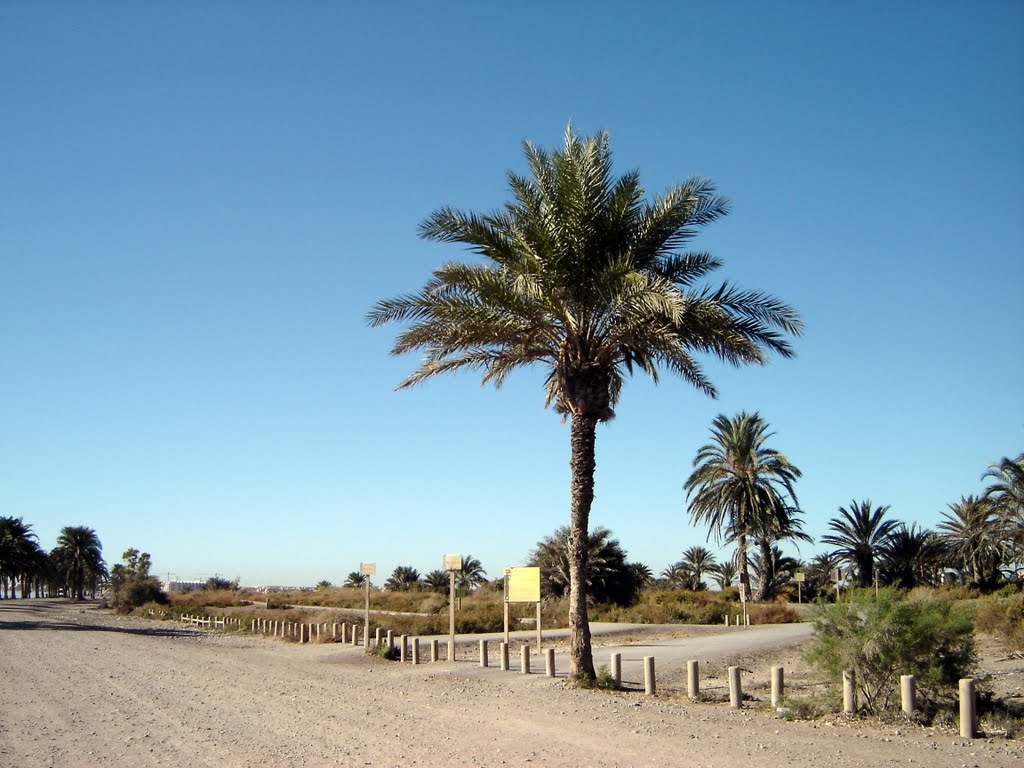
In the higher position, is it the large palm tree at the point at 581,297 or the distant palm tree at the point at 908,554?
the large palm tree at the point at 581,297

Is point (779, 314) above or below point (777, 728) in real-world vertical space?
above

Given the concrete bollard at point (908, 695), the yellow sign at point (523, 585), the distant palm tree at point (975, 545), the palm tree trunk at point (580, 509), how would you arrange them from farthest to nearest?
the distant palm tree at point (975, 545) → the yellow sign at point (523, 585) → the palm tree trunk at point (580, 509) → the concrete bollard at point (908, 695)

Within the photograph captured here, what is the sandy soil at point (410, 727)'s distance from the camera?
10141 millimetres

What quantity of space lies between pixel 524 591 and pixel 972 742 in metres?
11.8

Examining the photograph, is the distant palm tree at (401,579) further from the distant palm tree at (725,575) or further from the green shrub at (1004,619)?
the green shrub at (1004,619)

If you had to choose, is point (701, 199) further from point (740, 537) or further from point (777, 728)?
point (740, 537)

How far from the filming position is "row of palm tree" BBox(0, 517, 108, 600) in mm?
72000

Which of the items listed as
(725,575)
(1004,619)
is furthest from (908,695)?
(725,575)

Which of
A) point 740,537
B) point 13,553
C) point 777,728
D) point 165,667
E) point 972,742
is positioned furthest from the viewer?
point 13,553

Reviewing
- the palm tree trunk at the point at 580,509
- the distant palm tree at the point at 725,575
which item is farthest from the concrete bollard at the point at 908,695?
the distant palm tree at the point at 725,575

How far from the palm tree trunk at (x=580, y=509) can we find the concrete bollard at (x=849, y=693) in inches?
200

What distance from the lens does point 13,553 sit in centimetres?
7081

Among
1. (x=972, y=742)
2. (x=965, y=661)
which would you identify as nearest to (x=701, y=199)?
(x=965, y=661)

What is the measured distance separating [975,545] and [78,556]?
87.9m
